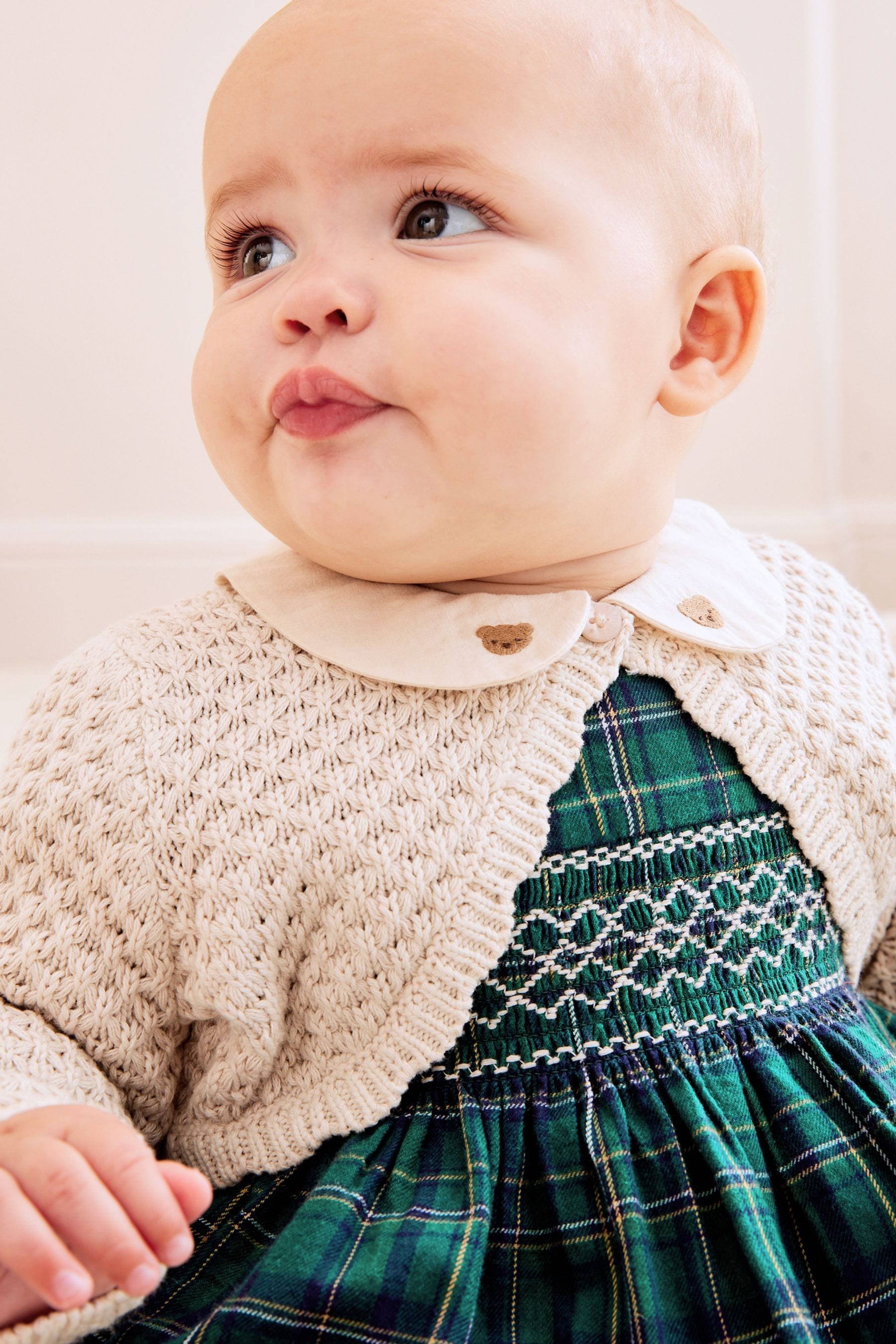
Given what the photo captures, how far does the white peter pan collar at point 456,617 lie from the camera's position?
26.5 inches

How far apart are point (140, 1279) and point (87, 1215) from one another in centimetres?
3

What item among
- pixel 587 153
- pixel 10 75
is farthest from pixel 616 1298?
pixel 10 75

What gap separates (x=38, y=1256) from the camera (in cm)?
49

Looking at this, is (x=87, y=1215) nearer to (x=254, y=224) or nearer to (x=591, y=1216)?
(x=591, y=1216)

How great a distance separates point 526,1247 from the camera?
24.0 inches

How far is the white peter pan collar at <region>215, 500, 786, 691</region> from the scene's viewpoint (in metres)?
0.67

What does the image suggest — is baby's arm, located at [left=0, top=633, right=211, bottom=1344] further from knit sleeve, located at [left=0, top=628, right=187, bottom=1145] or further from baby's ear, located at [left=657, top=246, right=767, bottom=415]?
baby's ear, located at [left=657, top=246, right=767, bottom=415]

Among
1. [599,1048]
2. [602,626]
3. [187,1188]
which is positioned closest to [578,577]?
[602,626]

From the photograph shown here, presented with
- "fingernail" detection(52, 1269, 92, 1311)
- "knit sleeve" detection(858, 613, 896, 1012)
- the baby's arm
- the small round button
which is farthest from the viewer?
"knit sleeve" detection(858, 613, 896, 1012)

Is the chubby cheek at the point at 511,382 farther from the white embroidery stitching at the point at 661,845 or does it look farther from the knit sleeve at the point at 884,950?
the knit sleeve at the point at 884,950

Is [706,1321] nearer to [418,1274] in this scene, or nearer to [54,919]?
[418,1274]

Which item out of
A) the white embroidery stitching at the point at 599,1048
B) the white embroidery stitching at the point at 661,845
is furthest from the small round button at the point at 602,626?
the white embroidery stitching at the point at 599,1048

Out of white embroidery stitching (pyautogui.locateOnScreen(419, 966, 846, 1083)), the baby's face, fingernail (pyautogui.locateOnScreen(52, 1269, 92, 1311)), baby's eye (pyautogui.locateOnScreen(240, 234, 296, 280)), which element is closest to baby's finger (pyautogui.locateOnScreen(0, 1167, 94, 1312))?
fingernail (pyautogui.locateOnScreen(52, 1269, 92, 1311))

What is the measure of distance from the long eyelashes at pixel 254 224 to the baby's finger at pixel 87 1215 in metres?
0.48
